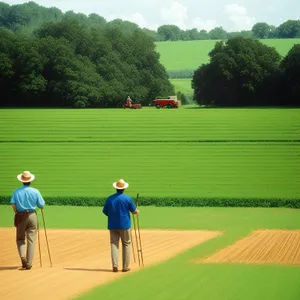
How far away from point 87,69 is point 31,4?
20.1ft

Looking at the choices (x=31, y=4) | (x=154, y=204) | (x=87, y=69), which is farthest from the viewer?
(x=31, y=4)

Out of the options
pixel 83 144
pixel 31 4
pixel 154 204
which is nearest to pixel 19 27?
pixel 31 4

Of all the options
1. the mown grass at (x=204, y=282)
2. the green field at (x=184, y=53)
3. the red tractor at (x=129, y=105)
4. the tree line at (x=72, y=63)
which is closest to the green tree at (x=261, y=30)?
the green field at (x=184, y=53)

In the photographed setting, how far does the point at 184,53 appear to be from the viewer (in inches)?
1929

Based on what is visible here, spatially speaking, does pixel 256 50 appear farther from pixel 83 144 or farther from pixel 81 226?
pixel 81 226

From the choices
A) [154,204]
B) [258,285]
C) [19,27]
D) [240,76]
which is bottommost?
[154,204]

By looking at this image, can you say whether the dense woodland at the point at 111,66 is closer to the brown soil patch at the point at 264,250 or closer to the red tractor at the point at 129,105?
the red tractor at the point at 129,105

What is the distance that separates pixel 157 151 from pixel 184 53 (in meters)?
15.1

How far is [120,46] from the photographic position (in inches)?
1795

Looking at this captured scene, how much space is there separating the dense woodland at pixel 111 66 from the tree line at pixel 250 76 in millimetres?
48

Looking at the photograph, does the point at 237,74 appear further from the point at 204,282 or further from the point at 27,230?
the point at 204,282

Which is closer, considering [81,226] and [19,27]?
[81,226]

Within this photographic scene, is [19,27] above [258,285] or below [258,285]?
above

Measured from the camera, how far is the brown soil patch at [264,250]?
13328 mm
